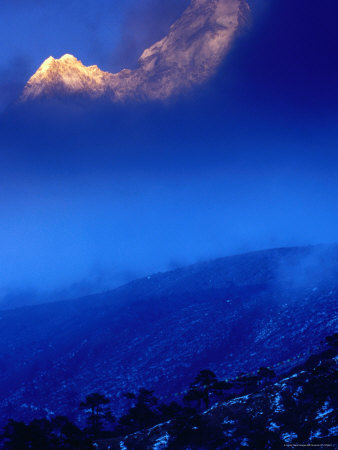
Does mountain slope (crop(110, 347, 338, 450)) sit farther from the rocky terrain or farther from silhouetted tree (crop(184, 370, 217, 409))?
silhouetted tree (crop(184, 370, 217, 409))

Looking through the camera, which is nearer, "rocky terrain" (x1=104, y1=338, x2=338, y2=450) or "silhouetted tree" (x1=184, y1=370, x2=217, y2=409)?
"rocky terrain" (x1=104, y1=338, x2=338, y2=450)

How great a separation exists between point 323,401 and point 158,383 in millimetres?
100091

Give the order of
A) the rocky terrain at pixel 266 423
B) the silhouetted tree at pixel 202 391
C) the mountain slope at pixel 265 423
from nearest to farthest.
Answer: the rocky terrain at pixel 266 423 < the mountain slope at pixel 265 423 < the silhouetted tree at pixel 202 391

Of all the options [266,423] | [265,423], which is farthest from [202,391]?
[266,423]

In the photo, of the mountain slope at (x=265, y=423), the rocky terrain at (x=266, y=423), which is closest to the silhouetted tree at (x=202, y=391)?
the mountain slope at (x=265, y=423)

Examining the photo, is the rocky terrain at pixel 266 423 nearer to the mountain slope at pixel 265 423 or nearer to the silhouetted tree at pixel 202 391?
the mountain slope at pixel 265 423

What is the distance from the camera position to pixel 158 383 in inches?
5974

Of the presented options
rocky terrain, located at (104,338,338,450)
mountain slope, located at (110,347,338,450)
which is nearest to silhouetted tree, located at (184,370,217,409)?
mountain slope, located at (110,347,338,450)

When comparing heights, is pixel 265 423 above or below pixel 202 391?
below

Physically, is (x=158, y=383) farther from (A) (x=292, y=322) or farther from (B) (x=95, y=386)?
(A) (x=292, y=322)

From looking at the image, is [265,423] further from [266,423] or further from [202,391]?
[202,391]

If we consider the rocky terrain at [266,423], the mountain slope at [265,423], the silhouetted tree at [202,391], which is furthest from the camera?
the silhouetted tree at [202,391]

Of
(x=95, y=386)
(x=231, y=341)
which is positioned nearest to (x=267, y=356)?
(x=231, y=341)

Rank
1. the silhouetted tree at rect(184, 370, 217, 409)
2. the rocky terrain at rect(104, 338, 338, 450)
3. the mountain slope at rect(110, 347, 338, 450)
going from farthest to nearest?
the silhouetted tree at rect(184, 370, 217, 409), the mountain slope at rect(110, 347, 338, 450), the rocky terrain at rect(104, 338, 338, 450)
